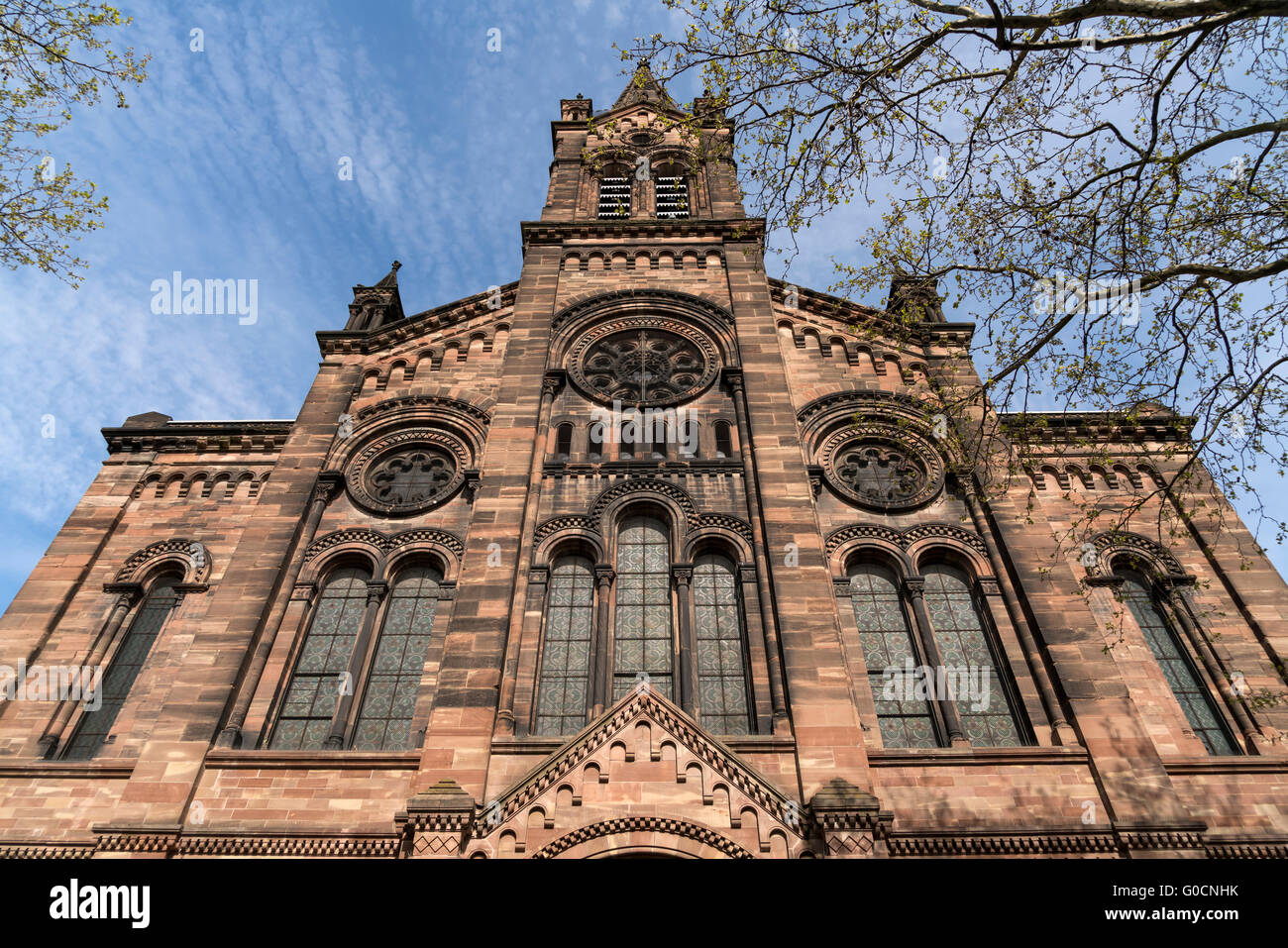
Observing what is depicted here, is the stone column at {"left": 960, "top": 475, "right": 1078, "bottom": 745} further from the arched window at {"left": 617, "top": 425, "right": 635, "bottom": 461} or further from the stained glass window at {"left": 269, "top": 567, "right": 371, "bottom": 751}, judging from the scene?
the stained glass window at {"left": 269, "top": 567, "right": 371, "bottom": 751}

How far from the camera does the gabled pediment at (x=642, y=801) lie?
10336 mm

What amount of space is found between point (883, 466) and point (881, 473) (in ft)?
0.64

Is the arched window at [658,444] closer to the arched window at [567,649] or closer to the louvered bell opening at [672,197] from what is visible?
the arched window at [567,649]

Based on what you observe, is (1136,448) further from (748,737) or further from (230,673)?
(230,673)

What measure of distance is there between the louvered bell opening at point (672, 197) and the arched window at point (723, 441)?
29.6 ft

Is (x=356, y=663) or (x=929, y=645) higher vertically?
(x=929, y=645)

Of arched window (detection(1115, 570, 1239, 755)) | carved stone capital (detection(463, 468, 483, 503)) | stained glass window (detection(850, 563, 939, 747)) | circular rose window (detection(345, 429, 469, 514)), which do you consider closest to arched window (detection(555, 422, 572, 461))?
carved stone capital (detection(463, 468, 483, 503))

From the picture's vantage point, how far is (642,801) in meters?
10.6

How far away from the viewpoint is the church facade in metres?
11.2

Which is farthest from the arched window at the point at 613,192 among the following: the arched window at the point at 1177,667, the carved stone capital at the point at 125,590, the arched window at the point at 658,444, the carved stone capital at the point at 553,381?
the arched window at the point at 1177,667

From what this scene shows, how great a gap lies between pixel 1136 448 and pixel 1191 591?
3.76m

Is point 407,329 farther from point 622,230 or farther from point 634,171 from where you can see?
point 634,171

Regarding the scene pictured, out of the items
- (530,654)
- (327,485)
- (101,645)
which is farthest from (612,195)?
(101,645)
